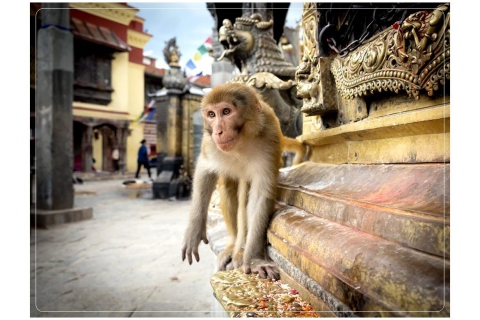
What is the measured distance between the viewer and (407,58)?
3.11 ft

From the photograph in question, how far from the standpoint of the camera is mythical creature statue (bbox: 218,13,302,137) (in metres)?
3.09

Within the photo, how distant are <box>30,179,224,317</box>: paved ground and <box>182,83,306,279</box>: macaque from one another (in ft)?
1.34

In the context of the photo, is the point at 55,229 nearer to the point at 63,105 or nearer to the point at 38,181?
the point at 38,181

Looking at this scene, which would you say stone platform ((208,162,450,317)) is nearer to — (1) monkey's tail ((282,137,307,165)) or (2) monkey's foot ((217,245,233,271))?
(2) monkey's foot ((217,245,233,271))

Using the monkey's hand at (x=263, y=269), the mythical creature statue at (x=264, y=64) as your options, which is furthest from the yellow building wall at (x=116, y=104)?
the monkey's hand at (x=263, y=269)

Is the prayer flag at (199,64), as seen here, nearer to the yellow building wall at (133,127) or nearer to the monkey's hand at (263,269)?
the monkey's hand at (263,269)

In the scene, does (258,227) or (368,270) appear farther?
(258,227)

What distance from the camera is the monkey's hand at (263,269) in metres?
1.27

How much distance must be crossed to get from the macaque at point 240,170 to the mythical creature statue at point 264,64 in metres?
1.60

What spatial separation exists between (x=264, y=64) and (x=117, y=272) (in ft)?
8.42

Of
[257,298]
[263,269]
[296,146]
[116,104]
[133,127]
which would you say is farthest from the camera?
[133,127]

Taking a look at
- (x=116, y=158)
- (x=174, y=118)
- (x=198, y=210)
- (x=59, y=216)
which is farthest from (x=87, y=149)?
(x=198, y=210)

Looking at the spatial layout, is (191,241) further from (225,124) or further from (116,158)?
(116,158)

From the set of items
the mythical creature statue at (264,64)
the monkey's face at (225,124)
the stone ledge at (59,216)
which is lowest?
the stone ledge at (59,216)
